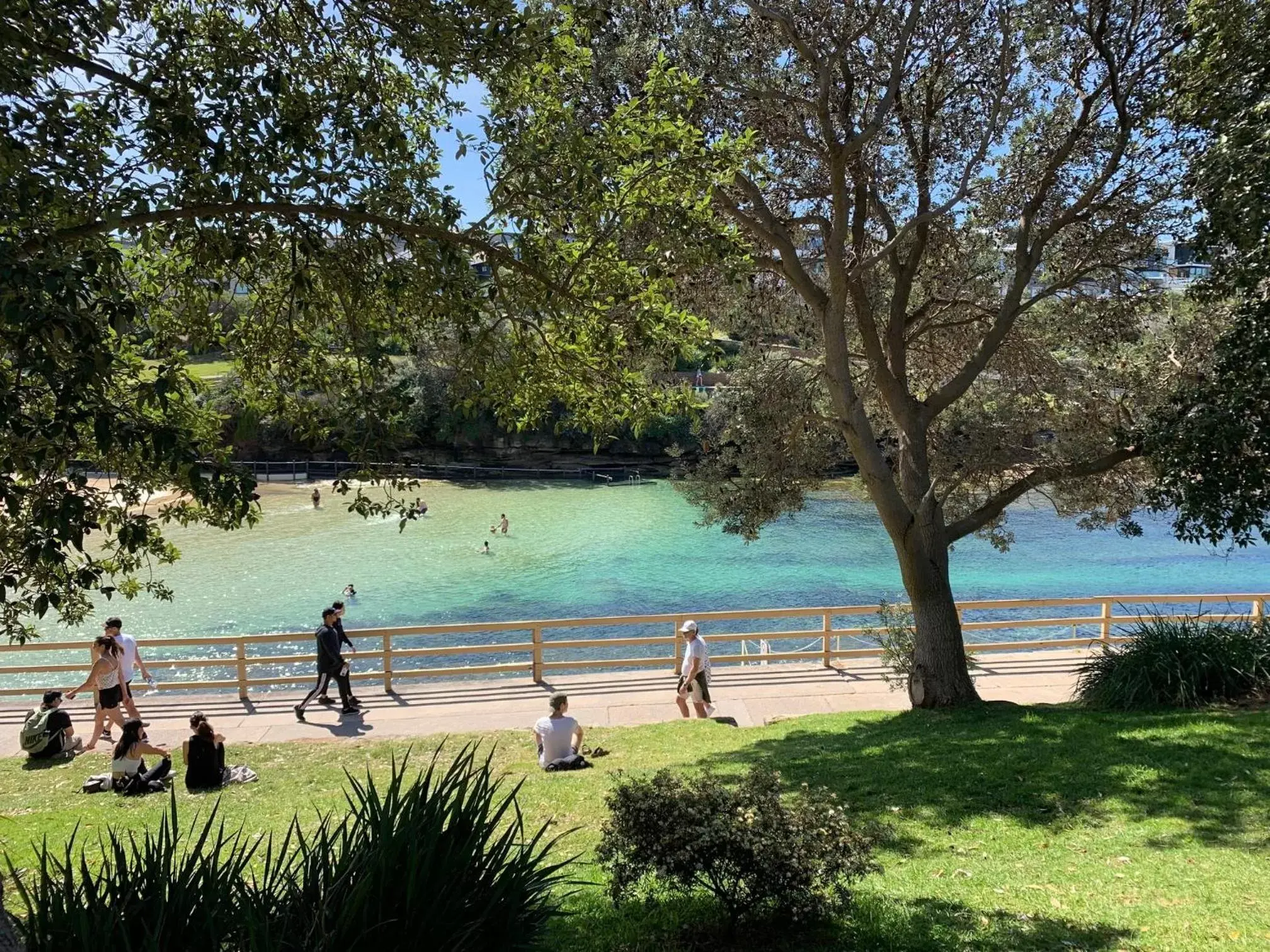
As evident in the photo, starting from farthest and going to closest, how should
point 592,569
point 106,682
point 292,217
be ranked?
point 592,569, point 106,682, point 292,217

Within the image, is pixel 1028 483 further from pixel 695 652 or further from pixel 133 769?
pixel 133 769

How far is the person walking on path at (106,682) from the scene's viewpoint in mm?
9961

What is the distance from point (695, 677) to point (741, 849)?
7.02m

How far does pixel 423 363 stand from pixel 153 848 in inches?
211

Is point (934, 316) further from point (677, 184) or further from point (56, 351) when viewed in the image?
point (56, 351)

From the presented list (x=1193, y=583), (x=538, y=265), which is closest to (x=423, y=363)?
(x=538, y=265)

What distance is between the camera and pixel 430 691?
41.3 feet

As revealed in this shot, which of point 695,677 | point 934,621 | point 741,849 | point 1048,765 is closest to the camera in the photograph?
point 741,849

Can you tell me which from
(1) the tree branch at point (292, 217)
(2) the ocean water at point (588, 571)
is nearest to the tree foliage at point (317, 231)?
(1) the tree branch at point (292, 217)

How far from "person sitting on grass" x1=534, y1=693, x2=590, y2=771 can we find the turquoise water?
1358cm

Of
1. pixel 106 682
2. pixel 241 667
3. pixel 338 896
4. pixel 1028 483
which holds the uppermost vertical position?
pixel 1028 483

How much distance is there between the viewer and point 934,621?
10.6 m

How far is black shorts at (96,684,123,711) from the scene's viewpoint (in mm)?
10133

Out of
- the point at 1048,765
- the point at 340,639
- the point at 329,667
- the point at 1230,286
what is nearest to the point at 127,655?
the point at 329,667
